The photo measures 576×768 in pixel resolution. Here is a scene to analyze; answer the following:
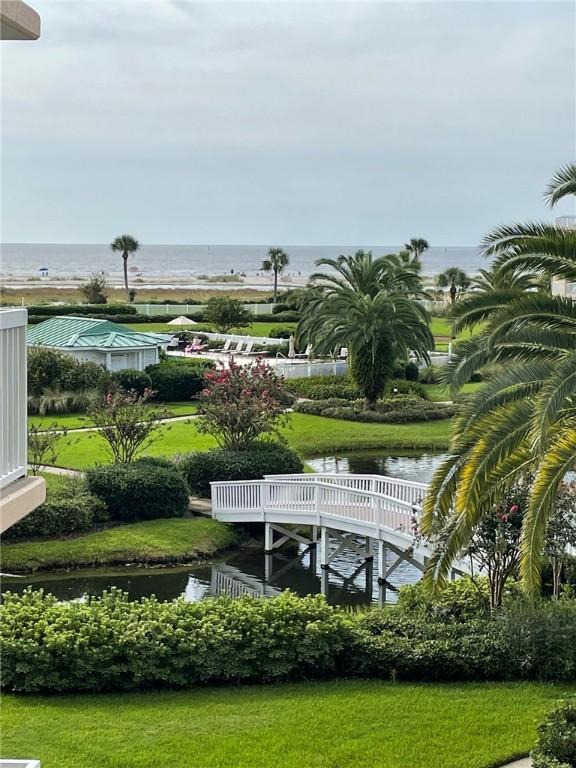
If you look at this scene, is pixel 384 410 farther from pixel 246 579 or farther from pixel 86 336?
pixel 246 579

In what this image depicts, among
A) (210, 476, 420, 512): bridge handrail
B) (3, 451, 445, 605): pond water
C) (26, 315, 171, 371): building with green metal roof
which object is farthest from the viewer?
(26, 315, 171, 371): building with green metal roof

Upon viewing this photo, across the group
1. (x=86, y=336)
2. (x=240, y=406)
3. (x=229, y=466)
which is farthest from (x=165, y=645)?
(x=86, y=336)

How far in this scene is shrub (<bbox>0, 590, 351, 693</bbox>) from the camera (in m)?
12.7

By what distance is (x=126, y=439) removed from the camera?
991 inches

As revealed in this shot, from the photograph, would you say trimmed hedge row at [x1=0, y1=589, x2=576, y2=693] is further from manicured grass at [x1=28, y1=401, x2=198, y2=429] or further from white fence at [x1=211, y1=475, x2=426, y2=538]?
manicured grass at [x1=28, y1=401, x2=198, y2=429]

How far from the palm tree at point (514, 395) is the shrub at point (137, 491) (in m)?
11.2

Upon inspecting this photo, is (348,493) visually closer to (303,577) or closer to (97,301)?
(303,577)

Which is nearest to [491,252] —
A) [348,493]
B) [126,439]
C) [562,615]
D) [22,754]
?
[562,615]

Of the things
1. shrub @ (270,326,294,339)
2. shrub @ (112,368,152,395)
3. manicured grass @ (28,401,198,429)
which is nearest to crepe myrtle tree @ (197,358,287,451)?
manicured grass @ (28,401,198,429)

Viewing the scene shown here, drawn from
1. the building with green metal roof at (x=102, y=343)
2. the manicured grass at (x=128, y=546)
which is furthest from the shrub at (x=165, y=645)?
the building with green metal roof at (x=102, y=343)

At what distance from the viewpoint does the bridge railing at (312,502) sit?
20.5 meters

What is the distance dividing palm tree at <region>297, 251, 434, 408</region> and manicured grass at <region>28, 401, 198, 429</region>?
16.1ft

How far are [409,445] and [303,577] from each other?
1280cm

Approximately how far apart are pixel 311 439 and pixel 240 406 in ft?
25.6
